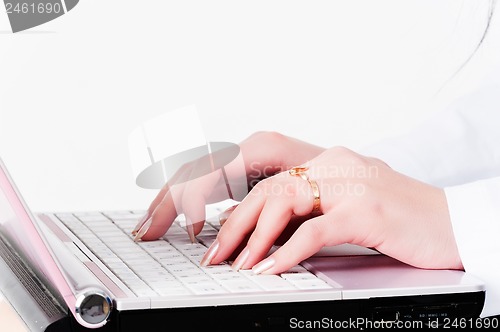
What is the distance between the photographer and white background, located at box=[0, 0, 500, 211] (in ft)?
6.11

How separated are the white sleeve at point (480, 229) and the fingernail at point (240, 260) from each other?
24cm

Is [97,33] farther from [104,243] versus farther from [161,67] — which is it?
[104,243]

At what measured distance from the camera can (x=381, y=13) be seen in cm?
287

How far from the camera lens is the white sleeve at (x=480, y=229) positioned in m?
0.87

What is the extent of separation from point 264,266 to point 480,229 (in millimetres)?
261

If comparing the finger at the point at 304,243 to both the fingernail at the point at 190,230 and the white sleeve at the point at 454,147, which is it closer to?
the fingernail at the point at 190,230

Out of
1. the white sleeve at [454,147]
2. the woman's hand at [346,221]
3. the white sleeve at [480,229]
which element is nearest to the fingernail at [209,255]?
the woman's hand at [346,221]

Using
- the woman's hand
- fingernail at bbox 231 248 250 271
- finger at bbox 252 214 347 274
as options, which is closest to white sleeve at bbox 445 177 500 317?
the woman's hand


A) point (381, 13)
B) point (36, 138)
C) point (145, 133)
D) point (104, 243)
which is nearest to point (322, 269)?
point (104, 243)

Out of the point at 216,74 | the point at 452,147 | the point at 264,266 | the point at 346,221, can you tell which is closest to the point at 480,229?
the point at 346,221

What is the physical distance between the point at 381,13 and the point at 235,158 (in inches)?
71.5

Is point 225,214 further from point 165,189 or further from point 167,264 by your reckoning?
point 167,264

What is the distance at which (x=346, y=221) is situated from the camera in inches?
35.4

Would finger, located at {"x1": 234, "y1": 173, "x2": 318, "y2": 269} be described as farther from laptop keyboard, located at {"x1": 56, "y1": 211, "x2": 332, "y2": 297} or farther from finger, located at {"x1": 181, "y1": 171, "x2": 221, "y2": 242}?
finger, located at {"x1": 181, "y1": 171, "x2": 221, "y2": 242}
